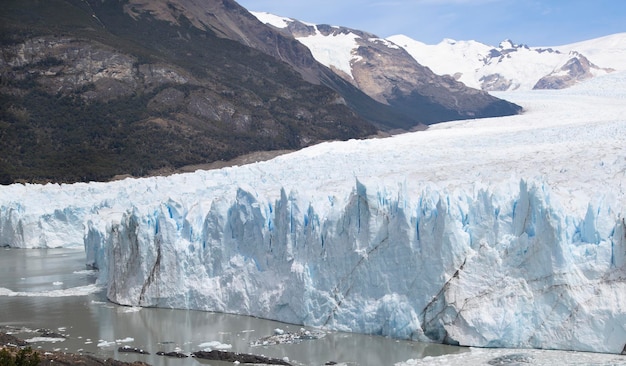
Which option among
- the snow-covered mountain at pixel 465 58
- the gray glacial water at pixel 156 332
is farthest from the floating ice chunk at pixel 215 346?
the snow-covered mountain at pixel 465 58

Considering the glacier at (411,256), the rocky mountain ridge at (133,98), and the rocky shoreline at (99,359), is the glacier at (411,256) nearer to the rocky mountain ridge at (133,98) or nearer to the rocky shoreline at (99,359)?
the rocky shoreline at (99,359)

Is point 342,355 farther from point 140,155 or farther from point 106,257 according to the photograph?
point 140,155

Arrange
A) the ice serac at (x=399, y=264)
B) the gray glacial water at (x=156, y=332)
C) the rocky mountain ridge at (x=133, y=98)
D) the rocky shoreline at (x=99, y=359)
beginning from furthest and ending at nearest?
the rocky mountain ridge at (x=133, y=98) < the gray glacial water at (x=156, y=332) < the ice serac at (x=399, y=264) < the rocky shoreline at (x=99, y=359)

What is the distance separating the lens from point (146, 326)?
1558 cm

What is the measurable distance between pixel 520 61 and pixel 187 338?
148 meters

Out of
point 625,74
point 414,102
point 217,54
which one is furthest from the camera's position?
point 414,102

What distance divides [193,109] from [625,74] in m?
34.4

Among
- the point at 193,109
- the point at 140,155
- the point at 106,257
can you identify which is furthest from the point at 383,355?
the point at 193,109

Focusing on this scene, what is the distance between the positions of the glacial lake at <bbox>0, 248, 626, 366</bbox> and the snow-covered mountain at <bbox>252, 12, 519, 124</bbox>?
88174 mm

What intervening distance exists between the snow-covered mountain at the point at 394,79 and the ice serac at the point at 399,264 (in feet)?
289

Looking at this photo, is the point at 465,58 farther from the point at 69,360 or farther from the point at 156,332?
the point at 69,360

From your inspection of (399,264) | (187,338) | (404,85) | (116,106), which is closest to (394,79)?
(404,85)

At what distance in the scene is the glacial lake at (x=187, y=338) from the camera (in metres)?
12.5

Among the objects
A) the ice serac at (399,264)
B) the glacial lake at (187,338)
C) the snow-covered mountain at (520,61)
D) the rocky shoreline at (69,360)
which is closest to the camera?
the rocky shoreline at (69,360)
